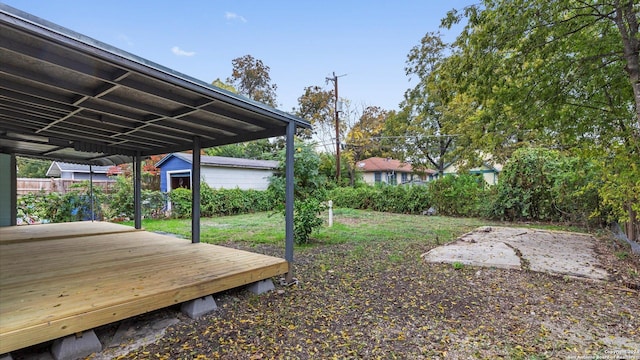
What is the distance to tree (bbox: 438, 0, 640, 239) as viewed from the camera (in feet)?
13.9

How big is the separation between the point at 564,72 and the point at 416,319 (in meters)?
4.66

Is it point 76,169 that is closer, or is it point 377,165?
point 76,169

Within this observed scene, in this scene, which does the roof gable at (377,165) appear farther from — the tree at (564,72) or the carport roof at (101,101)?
the carport roof at (101,101)

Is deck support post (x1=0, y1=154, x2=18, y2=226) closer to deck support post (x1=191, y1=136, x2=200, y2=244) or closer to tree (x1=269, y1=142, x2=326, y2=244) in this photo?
deck support post (x1=191, y1=136, x2=200, y2=244)

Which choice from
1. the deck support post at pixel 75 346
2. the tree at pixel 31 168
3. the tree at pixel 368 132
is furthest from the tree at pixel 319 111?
the tree at pixel 31 168

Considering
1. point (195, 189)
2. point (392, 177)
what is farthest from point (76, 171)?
point (392, 177)

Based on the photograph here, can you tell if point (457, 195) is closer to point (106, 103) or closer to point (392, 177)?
point (106, 103)

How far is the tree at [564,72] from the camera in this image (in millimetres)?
4242

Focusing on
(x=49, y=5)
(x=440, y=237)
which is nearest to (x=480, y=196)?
(x=440, y=237)

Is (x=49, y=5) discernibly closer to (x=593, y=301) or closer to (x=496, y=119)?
(x=496, y=119)

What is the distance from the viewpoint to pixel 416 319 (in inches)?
105

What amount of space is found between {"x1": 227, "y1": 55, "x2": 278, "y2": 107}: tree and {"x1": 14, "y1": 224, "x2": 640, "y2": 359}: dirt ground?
22.0 meters

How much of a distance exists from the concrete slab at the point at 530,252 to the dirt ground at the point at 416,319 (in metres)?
0.17

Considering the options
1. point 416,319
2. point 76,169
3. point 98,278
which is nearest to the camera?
point 416,319
